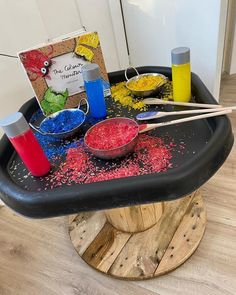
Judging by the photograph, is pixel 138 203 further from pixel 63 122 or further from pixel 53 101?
pixel 53 101

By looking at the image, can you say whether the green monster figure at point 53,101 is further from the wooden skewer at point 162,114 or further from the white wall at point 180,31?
the white wall at point 180,31

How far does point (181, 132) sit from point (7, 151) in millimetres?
536

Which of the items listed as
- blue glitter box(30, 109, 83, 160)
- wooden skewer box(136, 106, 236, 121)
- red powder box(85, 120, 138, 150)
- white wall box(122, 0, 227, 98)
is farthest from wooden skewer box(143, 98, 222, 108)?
white wall box(122, 0, 227, 98)

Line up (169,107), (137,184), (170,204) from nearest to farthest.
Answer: (137,184) → (169,107) → (170,204)

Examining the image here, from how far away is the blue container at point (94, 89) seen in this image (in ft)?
2.52

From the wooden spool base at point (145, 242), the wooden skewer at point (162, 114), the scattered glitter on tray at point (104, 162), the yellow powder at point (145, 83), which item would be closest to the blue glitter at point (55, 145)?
the scattered glitter on tray at point (104, 162)

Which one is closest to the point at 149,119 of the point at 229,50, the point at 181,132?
the point at 181,132

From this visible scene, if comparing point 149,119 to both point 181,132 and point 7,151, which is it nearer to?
point 181,132

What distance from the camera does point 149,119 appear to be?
0.79m

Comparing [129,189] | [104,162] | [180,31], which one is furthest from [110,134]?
[180,31]

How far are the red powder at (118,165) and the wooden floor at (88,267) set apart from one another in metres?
0.52

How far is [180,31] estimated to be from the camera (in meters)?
1.21

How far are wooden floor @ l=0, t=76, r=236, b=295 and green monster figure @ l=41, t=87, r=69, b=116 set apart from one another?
0.57 m

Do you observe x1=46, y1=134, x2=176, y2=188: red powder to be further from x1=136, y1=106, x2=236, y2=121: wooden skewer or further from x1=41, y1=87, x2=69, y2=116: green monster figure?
x1=41, y1=87, x2=69, y2=116: green monster figure
